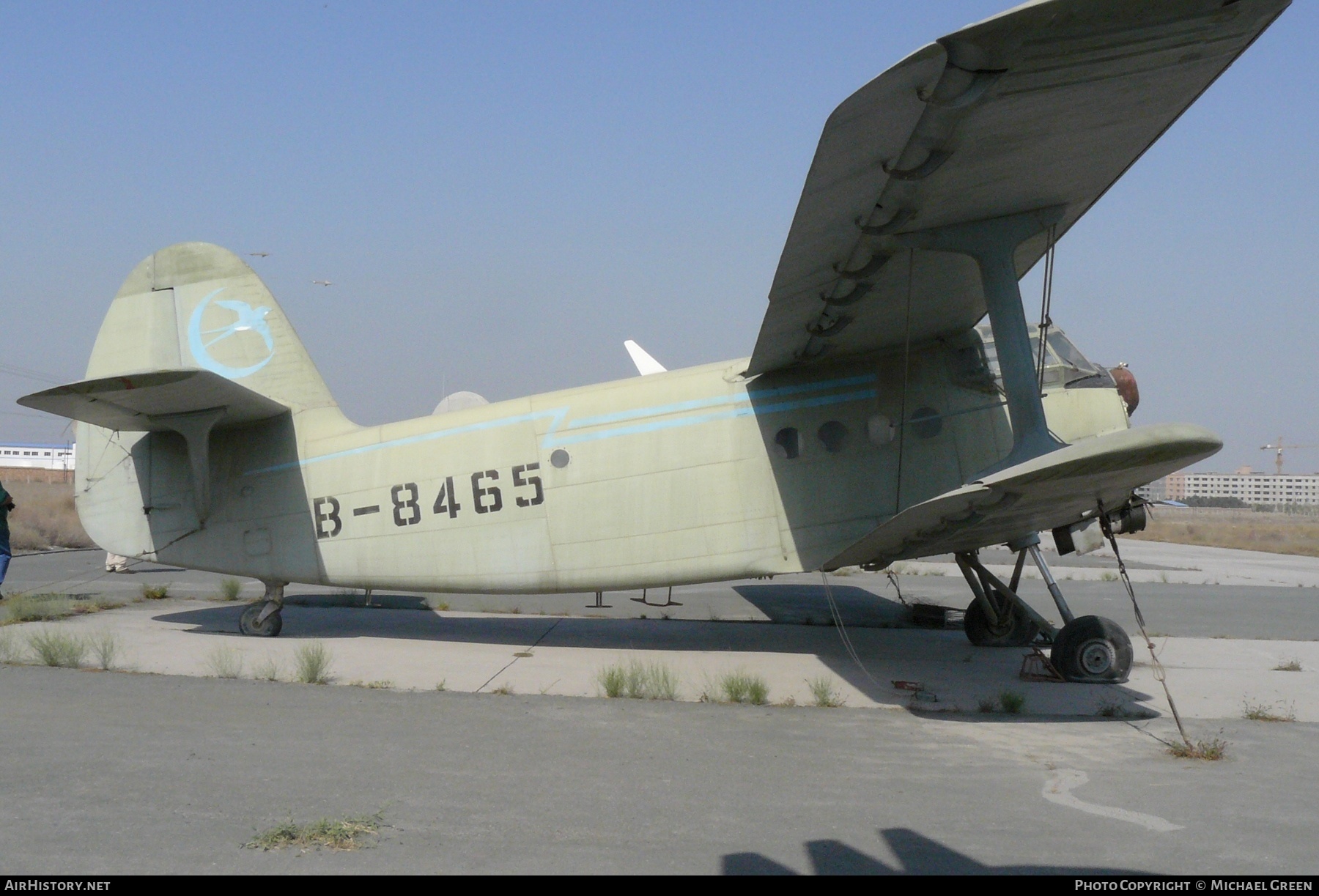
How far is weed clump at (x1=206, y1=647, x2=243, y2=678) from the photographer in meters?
8.67

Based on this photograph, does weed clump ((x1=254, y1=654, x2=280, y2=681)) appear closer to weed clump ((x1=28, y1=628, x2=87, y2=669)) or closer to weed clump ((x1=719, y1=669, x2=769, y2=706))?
weed clump ((x1=28, y1=628, x2=87, y2=669))

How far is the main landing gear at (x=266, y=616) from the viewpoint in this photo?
36.4ft

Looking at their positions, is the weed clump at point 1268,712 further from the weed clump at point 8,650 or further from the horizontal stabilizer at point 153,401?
the weed clump at point 8,650

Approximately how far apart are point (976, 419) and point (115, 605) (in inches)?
470

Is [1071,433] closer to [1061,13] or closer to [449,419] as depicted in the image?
[1061,13]

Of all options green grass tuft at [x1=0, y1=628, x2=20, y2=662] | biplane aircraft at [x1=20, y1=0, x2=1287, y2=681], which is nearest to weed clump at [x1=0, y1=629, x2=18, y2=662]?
green grass tuft at [x1=0, y1=628, x2=20, y2=662]

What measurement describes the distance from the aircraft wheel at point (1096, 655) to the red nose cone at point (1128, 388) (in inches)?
88.5

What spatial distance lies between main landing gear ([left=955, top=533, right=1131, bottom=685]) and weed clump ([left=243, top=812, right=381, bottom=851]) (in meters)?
6.61

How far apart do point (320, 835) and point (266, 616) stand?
7397 mm

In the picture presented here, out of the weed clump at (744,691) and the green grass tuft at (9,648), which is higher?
the green grass tuft at (9,648)

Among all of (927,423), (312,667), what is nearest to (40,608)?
(312,667)

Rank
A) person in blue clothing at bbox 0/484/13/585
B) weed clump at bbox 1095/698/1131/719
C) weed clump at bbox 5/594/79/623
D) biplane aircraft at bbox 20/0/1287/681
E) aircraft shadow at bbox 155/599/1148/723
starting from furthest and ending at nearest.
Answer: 1. person in blue clothing at bbox 0/484/13/585
2. weed clump at bbox 5/594/79/623
3. aircraft shadow at bbox 155/599/1148/723
4. weed clump at bbox 1095/698/1131/719
5. biplane aircraft at bbox 20/0/1287/681

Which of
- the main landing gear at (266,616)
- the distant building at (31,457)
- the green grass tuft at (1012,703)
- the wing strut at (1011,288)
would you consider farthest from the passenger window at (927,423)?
the distant building at (31,457)

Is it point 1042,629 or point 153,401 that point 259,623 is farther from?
point 1042,629
